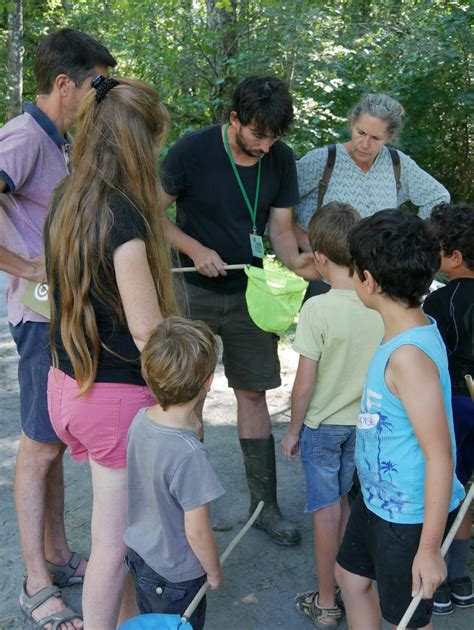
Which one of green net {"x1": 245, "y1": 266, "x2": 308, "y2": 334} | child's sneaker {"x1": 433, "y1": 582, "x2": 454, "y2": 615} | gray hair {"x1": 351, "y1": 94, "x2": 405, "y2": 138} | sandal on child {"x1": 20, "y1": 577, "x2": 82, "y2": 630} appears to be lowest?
sandal on child {"x1": 20, "y1": 577, "x2": 82, "y2": 630}

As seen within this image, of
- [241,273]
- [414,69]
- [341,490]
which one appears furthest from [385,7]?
[341,490]

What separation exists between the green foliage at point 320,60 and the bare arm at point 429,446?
5.37m

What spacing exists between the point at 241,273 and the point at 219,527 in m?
1.23

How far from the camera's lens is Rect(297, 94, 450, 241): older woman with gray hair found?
10.6 ft

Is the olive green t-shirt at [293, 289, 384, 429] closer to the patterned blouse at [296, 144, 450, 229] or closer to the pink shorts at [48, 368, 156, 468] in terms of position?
the pink shorts at [48, 368, 156, 468]

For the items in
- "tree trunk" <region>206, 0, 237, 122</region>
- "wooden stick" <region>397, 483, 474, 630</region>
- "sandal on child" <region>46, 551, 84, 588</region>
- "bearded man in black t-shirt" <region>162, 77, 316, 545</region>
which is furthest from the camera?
"tree trunk" <region>206, 0, 237, 122</region>

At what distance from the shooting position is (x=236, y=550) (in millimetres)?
3207

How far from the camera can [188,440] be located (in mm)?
1957

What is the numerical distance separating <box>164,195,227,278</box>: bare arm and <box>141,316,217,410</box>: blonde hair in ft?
3.30

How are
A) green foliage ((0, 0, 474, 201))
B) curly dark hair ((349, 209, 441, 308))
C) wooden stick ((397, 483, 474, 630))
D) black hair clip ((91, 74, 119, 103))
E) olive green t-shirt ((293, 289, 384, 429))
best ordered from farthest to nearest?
green foliage ((0, 0, 474, 201)) < olive green t-shirt ((293, 289, 384, 429)) < black hair clip ((91, 74, 119, 103)) < curly dark hair ((349, 209, 441, 308)) < wooden stick ((397, 483, 474, 630))

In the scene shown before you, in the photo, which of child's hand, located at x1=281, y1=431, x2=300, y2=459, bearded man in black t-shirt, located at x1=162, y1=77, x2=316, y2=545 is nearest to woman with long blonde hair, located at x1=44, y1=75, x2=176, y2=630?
child's hand, located at x1=281, y1=431, x2=300, y2=459

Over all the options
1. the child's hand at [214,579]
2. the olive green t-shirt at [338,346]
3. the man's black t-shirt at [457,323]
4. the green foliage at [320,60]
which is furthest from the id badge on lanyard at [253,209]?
the green foliage at [320,60]

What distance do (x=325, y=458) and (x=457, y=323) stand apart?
72cm

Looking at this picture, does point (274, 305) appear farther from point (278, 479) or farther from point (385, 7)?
point (385, 7)
